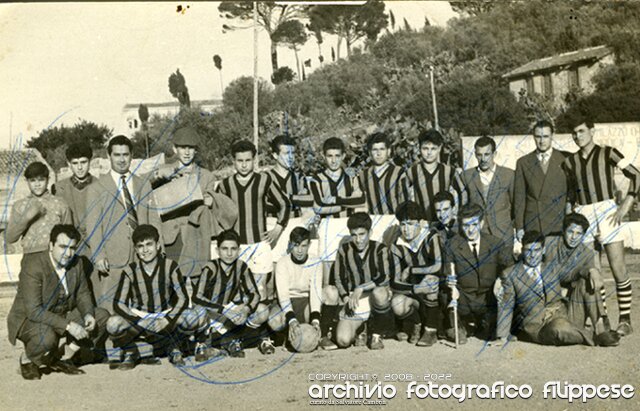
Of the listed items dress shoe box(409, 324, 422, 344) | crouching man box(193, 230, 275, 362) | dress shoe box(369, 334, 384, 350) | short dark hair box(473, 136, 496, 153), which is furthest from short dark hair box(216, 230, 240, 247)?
short dark hair box(473, 136, 496, 153)

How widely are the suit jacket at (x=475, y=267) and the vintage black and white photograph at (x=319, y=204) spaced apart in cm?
1

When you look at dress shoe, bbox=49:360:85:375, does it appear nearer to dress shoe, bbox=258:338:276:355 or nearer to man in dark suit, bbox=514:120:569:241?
dress shoe, bbox=258:338:276:355

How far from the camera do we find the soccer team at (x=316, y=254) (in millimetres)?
4148

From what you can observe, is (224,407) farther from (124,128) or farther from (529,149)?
(529,149)

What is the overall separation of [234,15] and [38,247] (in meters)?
1.92

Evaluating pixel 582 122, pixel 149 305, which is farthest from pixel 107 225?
pixel 582 122

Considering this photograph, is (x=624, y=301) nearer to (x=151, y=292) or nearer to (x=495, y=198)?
(x=495, y=198)

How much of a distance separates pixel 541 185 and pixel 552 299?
75cm

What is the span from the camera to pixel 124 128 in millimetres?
4500

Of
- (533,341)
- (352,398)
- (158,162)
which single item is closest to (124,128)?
(158,162)

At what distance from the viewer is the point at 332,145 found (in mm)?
4441

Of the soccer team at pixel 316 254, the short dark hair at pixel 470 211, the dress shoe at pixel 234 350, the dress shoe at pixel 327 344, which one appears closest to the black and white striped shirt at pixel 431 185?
the soccer team at pixel 316 254

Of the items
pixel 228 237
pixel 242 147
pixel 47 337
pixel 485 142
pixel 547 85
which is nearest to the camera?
pixel 47 337

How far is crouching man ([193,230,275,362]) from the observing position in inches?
166
